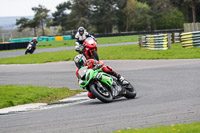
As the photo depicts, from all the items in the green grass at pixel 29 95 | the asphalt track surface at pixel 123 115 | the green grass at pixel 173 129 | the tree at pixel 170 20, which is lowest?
the green grass at pixel 29 95

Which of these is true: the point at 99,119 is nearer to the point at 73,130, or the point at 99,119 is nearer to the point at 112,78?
the point at 73,130

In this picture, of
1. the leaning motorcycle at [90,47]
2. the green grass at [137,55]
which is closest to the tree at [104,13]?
the green grass at [137,55]

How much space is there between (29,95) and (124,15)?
8006 centimetres

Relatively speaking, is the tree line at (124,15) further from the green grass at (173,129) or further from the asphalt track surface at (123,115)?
the green grass at (173,129)

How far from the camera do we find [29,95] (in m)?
10.8

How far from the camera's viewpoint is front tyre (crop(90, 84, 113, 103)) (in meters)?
8.62

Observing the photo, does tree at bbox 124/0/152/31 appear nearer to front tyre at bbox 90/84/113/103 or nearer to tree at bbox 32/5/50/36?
tree at bbox 32/5/50/36

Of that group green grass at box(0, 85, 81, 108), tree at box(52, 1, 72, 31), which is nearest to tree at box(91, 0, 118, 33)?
tree at box(52, 1, 72, 31)

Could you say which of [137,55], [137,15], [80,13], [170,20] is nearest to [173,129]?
[137,55]

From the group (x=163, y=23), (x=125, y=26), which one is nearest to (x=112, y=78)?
(x=163, y=23)

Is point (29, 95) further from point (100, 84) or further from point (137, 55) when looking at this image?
point (137, 55)

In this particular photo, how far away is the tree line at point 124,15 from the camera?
80.9 metres

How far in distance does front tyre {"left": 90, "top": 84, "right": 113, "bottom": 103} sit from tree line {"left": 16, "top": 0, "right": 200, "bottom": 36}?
71445 millimetres

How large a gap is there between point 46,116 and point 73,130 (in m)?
1.70
